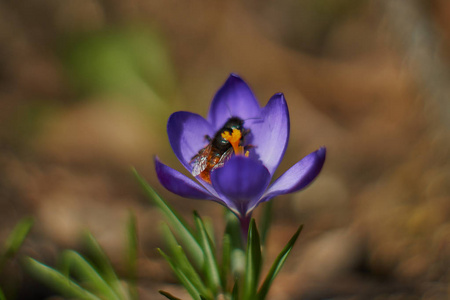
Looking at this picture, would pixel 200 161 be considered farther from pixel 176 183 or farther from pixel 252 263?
pixel 252 263

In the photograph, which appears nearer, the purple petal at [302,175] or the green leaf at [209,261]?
the purple petal at [302,175]

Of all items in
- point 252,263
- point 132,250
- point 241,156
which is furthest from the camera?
point 132,250

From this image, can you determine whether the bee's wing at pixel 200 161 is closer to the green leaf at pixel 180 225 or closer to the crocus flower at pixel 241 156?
the crocus flower at pixel 241 156

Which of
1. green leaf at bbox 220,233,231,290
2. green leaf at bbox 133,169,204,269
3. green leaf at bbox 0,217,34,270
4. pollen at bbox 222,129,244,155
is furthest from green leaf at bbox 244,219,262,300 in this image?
green leaf at bbox 0,217,34,270

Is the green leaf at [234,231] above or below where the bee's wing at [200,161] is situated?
below

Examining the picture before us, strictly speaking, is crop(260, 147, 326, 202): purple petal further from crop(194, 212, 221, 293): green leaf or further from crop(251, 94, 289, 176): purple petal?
crop(194, 212, 221, 293): green leaf

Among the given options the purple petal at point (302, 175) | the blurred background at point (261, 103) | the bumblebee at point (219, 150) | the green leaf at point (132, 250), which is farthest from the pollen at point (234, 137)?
the blurred background at point (261, 103)

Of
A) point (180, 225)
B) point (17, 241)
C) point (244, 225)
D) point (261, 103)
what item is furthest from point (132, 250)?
point (261, 103)
